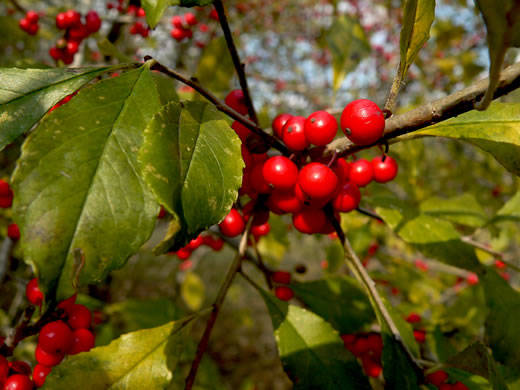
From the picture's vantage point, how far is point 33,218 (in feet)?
1.88

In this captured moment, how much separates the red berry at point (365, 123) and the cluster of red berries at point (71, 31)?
1.71 m

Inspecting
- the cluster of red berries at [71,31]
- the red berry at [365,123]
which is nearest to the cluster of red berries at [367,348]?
the red berry at [365,123]

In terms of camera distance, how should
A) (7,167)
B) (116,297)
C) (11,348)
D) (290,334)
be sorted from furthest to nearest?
(116,297), (7,167), (290,334), (11,348)

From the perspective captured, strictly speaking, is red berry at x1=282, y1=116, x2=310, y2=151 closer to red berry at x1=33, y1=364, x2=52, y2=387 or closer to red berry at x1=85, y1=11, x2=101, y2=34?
red berry at x1=33, y1=364, x2=52, y2=387

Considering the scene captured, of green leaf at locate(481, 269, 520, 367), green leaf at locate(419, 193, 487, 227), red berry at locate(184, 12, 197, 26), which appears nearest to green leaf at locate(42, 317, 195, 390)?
green leaf at locate(481, 269, 520, 367)

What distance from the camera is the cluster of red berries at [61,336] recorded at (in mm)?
973

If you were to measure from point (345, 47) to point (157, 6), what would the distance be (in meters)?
1.25

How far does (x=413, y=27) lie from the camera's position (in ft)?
2.71

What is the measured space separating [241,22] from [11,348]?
21.5 feet

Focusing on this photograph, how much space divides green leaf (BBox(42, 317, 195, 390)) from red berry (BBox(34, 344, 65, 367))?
0.39ft

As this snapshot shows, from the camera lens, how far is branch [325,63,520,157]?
2.08 feet

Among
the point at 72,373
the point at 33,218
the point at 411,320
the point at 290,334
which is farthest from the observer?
the point at 411,320

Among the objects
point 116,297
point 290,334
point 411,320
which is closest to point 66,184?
point 290,334

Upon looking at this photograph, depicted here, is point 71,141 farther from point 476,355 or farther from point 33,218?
point 476,355
